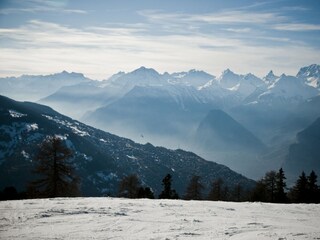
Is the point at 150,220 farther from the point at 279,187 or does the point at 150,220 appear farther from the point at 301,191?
the point at 301,191

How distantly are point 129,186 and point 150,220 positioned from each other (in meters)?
33.7

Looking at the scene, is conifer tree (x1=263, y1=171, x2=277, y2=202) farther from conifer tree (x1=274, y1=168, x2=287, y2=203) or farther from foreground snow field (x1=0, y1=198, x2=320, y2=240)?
foreground snow field (x1=0, y1=198, x2=320, y2=240)

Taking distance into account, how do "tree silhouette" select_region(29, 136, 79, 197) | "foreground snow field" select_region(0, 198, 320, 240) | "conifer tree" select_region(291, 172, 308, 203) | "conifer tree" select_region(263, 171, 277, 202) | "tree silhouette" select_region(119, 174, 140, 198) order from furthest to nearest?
"tree silhouette" select_region(119, 174, 140, 198) < "conifer tree" select_region(263, 171, 277, 202) < "conifer tree" select_region(291, 172, 308, 203) < "tree silhouette" select_region(29, 136, 79, 197) < "foreground snow field" select_region(0, 198, 320, 240)

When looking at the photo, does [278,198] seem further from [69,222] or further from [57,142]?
[69,222]

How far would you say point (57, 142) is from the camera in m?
32.9

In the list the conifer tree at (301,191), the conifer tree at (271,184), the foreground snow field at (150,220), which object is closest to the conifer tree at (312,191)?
the conifer tree at (301,191)

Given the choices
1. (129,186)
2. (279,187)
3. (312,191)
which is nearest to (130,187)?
(129,186)

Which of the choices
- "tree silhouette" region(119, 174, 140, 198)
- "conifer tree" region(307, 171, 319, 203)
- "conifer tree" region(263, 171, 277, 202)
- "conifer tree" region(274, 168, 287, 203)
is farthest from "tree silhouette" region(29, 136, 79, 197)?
"conifer tree" region(307, 171, 319, 203)

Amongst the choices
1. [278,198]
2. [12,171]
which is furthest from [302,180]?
[12,171]

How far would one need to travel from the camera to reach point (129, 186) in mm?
49688

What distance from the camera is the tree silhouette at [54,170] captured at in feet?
108

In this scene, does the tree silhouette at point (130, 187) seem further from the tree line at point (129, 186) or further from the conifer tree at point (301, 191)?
the conifer tree at point (301, 191)

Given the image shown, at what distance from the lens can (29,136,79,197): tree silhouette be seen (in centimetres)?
3294

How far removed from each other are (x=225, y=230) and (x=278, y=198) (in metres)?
35.1
